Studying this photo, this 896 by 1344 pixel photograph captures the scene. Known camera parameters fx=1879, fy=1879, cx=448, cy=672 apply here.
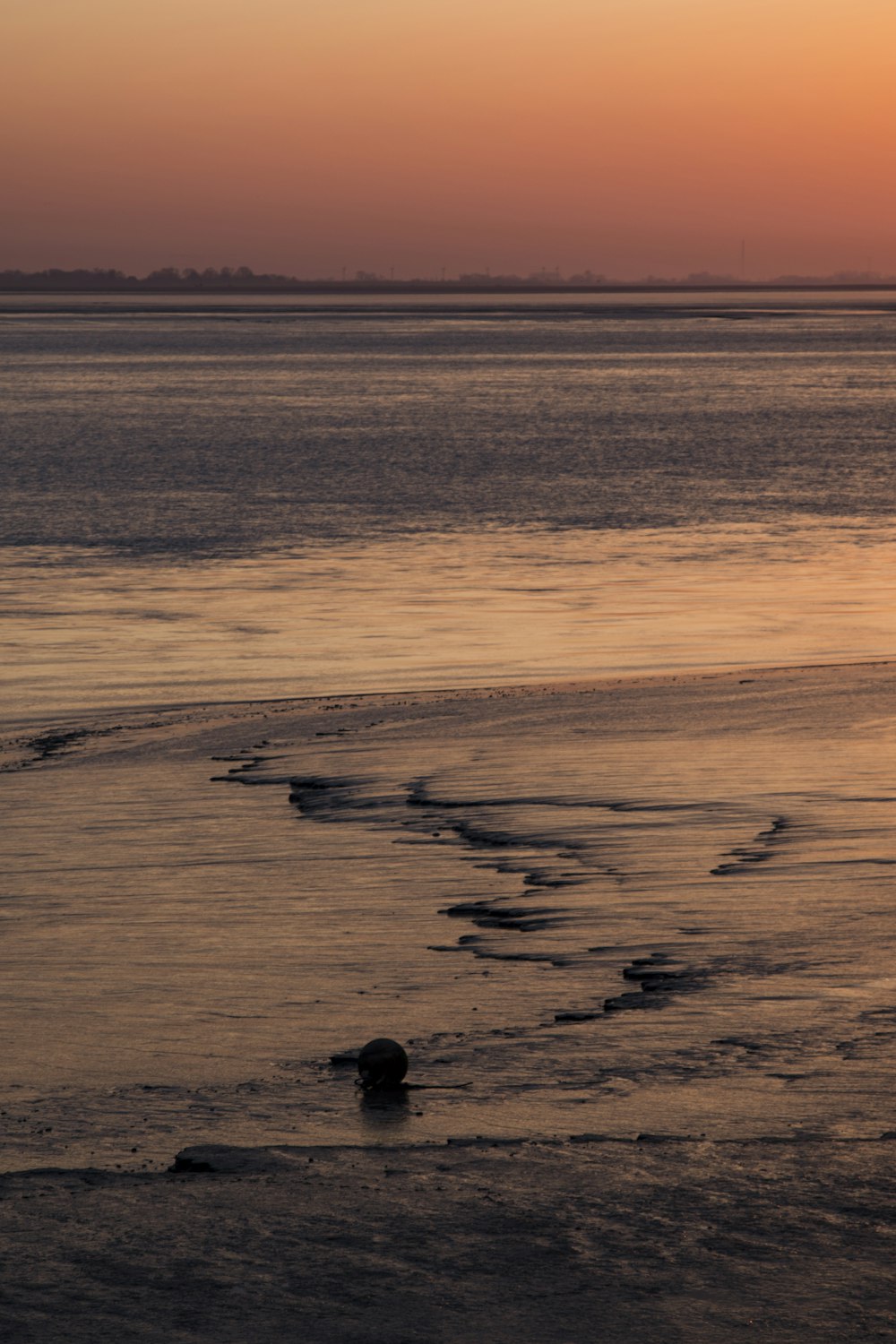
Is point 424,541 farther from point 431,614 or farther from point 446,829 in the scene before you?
point 446,829

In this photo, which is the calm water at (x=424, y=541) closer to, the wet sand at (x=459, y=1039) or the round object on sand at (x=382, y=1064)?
the wet sand at (x=459, y=1039)

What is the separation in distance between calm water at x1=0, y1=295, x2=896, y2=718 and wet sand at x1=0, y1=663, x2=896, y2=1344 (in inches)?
217

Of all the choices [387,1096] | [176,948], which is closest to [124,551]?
[176,948]

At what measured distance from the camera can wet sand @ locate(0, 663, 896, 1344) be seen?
5.82 meters

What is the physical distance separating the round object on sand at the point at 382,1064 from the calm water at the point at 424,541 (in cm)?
1055

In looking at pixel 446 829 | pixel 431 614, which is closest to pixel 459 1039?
pixel 446 829

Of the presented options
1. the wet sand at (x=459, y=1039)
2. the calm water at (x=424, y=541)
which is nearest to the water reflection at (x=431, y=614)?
the calm water at (x=424, y=541)

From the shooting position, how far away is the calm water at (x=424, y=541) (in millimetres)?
20750

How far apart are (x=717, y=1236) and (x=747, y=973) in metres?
3.02

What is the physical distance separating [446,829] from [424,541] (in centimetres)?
2171

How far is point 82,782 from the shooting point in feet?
46.8

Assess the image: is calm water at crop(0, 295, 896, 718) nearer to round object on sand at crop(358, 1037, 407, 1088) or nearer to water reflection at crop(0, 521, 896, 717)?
water reflection at crop(0, 521, 896, 717)

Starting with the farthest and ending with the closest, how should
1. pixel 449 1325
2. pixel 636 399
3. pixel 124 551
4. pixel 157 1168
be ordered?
1. pixel 636 399
2. pixel 124 551
3. pixel 157 1168
4. pixel 449 1325

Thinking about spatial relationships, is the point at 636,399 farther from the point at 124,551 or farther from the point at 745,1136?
the point at 745,1136
